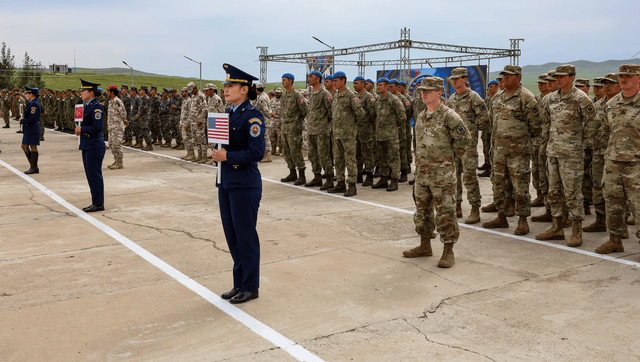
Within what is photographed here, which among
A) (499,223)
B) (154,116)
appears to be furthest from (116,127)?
(499,223)

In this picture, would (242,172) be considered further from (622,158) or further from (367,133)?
(367,133)

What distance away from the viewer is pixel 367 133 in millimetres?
11109

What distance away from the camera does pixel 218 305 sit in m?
4.48

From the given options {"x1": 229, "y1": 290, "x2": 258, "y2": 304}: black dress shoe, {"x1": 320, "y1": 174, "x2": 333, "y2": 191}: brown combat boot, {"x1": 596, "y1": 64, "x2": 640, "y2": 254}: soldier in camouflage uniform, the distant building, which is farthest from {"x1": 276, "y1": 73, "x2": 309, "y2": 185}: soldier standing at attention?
the distant building

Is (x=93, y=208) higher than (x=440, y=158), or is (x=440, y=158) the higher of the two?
(x=440, y=158)

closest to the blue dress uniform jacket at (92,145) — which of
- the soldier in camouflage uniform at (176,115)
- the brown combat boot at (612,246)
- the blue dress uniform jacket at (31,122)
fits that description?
the blue dress uniform jacket at (31,122)

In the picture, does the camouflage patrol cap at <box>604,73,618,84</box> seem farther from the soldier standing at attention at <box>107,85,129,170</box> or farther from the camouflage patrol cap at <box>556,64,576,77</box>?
the soldier standing at attention at <box>107,85,129,170</box>

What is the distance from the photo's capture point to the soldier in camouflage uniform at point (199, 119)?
14.0 m

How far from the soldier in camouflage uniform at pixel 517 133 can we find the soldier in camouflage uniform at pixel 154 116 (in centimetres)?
1363

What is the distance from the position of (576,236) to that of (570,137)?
1178 millimetres

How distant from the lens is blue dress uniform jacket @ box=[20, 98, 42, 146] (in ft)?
40.2

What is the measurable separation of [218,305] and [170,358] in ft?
3.20

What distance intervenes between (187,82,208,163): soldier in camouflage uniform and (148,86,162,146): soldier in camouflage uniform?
11.8 feet

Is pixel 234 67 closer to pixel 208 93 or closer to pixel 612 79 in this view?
pixel 612 79
